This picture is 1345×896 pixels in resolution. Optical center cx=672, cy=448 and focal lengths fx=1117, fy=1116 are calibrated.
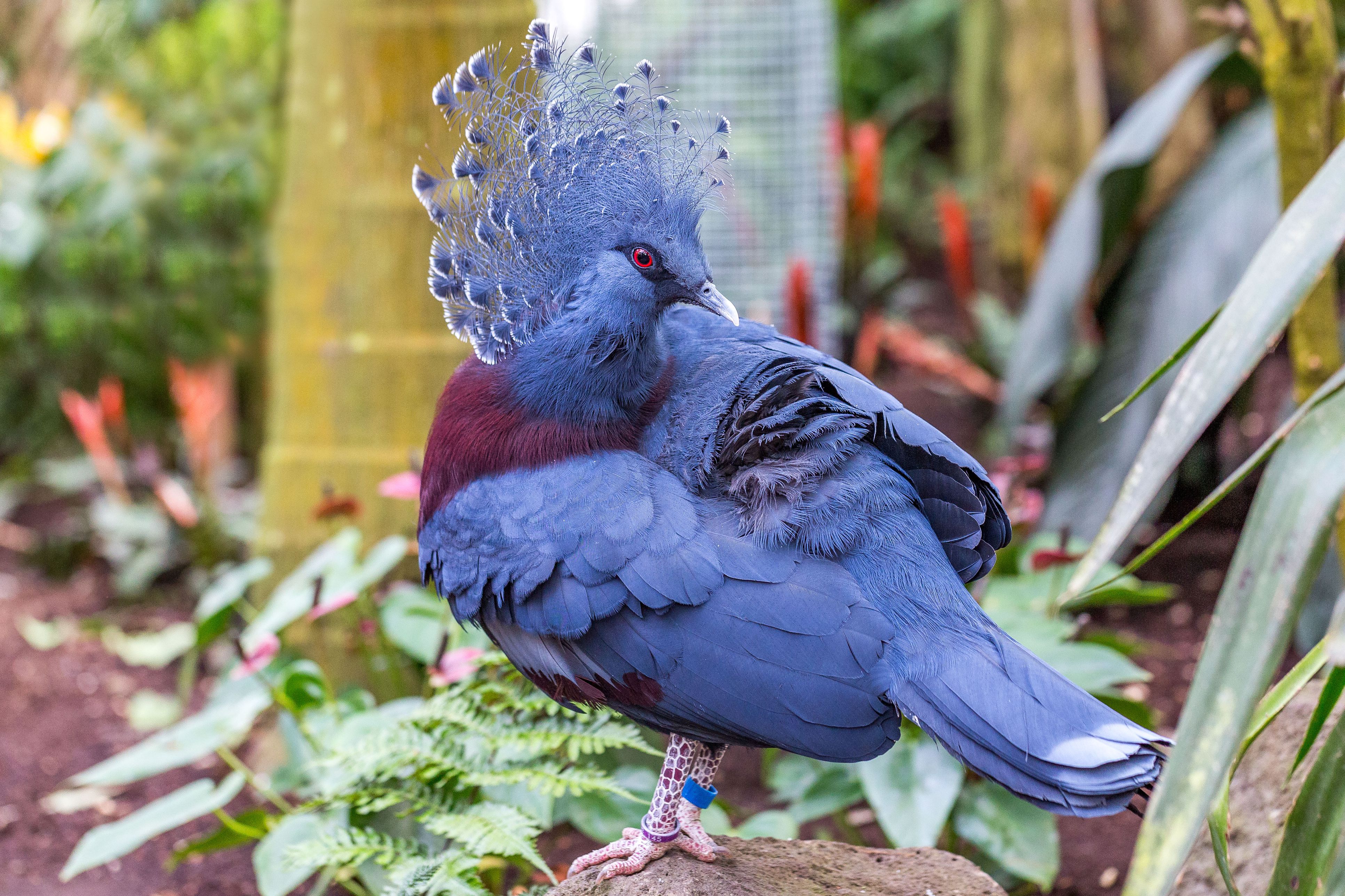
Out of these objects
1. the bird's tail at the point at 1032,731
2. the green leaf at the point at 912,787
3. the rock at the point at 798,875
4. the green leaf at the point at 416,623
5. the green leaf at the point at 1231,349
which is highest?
the green leaf at the point at 1231,349

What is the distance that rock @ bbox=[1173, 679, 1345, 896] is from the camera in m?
2.06

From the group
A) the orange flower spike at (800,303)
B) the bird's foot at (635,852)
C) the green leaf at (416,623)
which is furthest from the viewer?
the orange flower spike at (800,303)

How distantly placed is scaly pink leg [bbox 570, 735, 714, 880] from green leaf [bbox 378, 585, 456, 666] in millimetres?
857

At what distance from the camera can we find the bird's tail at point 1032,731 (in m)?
1.40

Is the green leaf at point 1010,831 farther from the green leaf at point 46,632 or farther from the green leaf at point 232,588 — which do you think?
the green leaf at point 46,632

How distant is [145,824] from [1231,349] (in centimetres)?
231

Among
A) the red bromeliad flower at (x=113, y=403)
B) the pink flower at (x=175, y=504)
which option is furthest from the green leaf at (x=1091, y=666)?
the red bromeliad flower at (x=113, y=403)

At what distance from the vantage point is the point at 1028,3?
596 centimetres

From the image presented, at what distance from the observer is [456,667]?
2.34 m

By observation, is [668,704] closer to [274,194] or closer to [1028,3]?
[274,194]

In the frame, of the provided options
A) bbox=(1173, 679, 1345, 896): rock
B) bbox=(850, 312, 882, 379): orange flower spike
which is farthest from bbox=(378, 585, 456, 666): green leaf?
bbox=(850, 312, 882, 379): orange flower spike

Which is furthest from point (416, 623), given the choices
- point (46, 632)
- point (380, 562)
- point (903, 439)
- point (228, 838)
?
point (46, 632)

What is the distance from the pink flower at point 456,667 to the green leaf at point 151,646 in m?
1.94

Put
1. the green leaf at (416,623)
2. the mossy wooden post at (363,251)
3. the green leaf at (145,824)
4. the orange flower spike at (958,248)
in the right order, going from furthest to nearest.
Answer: the orange flower spike at (958,248) → the mossy wooden post at (363,251) → the green leaf at (416,623) → the green leaf at (145,824)
